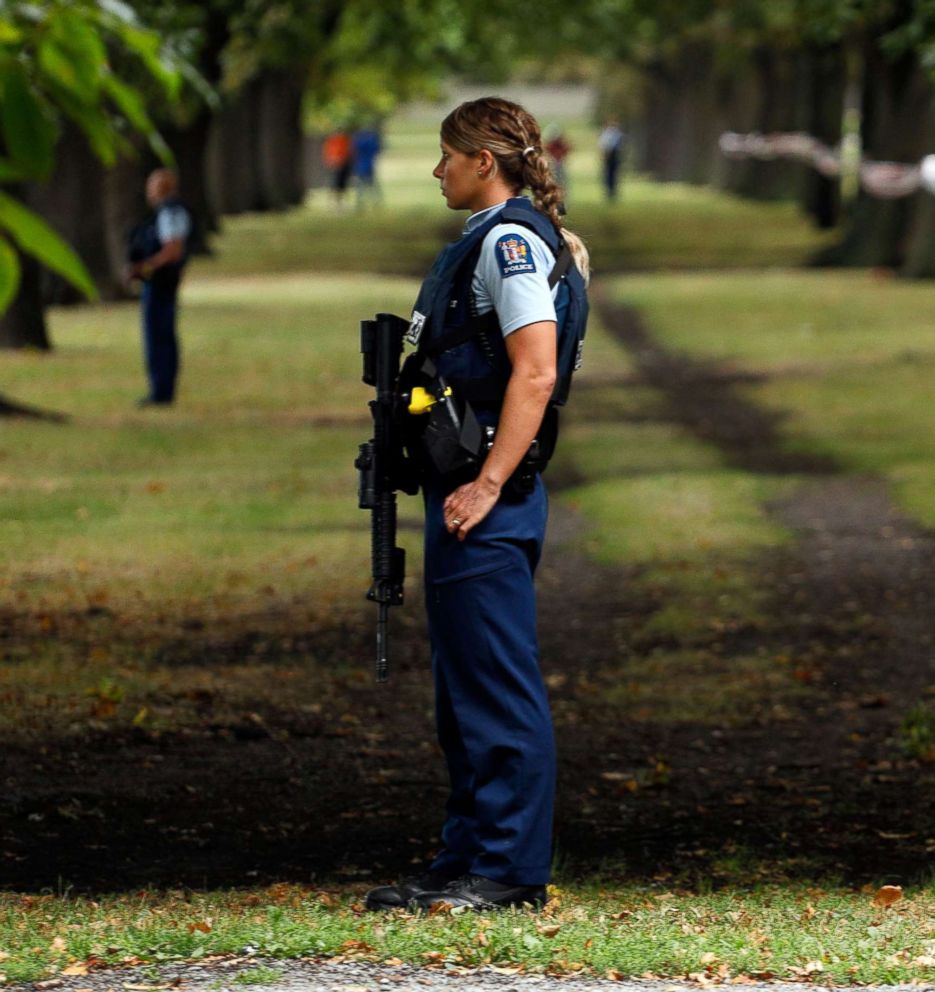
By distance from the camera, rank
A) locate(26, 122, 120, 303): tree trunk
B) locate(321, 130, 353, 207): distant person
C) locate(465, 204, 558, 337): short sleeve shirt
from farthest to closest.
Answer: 1. locate(321, 130, 353, 207): distant person
2. locate(26, 122, 120, 303): tree trunk
3. locate(465, 204, 558, 337): short sleeve shirt

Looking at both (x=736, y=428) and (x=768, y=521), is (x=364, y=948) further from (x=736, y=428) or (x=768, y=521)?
(x=736, y=428)

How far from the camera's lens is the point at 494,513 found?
5.36m

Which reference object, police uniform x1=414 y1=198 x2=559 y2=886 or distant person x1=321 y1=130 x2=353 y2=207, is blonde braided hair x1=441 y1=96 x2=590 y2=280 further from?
distant person x1=321 y1=130 x2=353 y2=207

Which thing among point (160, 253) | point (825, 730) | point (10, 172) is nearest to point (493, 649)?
point (10, 172)

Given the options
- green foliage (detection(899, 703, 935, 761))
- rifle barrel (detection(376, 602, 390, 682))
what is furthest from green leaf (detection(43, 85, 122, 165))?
green foliage (detection(899, 703, 935, 761))

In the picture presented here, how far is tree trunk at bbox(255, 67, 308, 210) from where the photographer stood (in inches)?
2372

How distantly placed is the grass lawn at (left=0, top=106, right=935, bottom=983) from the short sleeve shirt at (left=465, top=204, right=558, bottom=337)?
145cm

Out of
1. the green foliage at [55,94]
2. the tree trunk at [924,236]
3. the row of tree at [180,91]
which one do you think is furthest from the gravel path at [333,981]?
the tree trunk at [924,236]

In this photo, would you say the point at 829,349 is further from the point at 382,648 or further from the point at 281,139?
the point at 281,139

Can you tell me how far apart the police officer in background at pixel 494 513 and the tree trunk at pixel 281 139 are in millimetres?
53861

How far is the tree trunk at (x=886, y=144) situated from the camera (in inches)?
1390

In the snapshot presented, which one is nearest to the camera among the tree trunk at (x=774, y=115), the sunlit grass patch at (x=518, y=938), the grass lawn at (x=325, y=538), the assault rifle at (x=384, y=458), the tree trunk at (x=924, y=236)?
the sunlit grass patch at (x=518, y=938)

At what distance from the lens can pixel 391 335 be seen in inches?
217

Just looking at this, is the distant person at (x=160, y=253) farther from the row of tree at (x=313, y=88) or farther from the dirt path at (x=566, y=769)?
the dirt path at (x=566, y=769)
